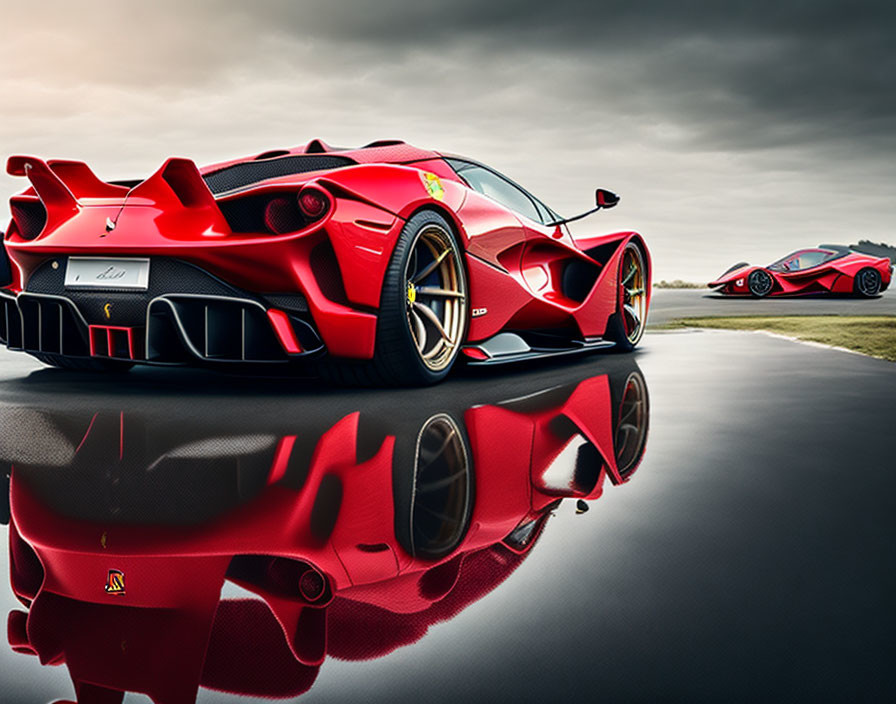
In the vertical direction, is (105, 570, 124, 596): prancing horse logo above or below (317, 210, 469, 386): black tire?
below

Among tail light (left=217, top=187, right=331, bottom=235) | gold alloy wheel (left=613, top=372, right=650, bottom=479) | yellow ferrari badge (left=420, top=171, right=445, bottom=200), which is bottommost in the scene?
gold alloy wheel (left=613, top=372, right=650, bottom=479)

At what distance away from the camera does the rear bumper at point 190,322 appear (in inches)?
138

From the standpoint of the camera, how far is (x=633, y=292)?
6.70 metres

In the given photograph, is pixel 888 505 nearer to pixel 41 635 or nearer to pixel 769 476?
pixel 769 476

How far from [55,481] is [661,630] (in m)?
1.69

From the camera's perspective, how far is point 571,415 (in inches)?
137

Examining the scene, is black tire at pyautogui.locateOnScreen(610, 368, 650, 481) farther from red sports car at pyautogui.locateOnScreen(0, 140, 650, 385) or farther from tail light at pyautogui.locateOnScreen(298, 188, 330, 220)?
tail light at pyautogui.locateOnScreen(298, 188, 330, 220)

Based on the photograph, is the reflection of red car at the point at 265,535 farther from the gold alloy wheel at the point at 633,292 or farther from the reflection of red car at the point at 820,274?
the reflection of red car at the point at 820,274

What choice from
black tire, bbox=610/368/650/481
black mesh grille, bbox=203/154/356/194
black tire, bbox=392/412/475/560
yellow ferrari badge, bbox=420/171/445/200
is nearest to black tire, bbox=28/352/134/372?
black mesh grille, bbox=203/154/356/194

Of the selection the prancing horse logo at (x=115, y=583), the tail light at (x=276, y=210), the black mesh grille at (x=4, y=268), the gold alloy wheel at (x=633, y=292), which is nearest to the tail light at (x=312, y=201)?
the tail light at (x=276, y=210)

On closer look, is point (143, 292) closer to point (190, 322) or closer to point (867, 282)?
point (190, 322)

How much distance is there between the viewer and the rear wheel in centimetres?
1827

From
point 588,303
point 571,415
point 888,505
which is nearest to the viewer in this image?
point 888,505

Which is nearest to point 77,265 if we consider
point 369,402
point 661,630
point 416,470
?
point 369,402
